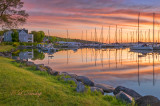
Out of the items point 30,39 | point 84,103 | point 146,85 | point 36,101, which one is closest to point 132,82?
point 146,85

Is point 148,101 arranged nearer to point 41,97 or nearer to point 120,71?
point 41,97

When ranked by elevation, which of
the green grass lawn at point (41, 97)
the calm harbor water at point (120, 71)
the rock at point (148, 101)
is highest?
the green grass lawn at point (41, 97)

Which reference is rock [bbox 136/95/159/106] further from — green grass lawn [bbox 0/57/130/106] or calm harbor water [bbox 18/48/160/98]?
calm harbor water [bbox 18/48/160/98]

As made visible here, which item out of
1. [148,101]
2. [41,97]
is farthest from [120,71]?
[41,97]

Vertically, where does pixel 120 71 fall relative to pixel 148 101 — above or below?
below

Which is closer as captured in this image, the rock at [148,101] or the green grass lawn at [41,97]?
the green grass lawn at [41,97]

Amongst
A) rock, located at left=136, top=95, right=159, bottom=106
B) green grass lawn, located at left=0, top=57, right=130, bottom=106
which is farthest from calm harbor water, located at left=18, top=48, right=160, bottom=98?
green grass lawn, located at left=0, top=57, right=130, bottom=106

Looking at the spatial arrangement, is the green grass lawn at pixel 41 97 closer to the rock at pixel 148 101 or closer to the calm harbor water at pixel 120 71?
the rock at pixel 148 101

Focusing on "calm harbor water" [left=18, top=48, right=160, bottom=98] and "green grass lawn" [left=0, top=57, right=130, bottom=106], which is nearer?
"green grass lawn" [left=0, top=57, right=130, bottom=106]

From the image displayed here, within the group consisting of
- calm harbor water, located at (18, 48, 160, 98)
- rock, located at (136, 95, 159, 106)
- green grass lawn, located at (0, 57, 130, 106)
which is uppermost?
green grass lawn, located at (0, 57, 130, 106)

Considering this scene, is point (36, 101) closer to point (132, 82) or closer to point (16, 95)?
point (16, 95)

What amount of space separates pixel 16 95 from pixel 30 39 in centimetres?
11422

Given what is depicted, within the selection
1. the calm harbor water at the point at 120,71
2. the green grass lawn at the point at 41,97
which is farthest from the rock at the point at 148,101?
the calm harbor water at the point at 120,71

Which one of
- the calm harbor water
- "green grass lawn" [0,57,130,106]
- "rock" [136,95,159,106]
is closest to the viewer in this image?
"green grass lawn" [0,57,130,106]
